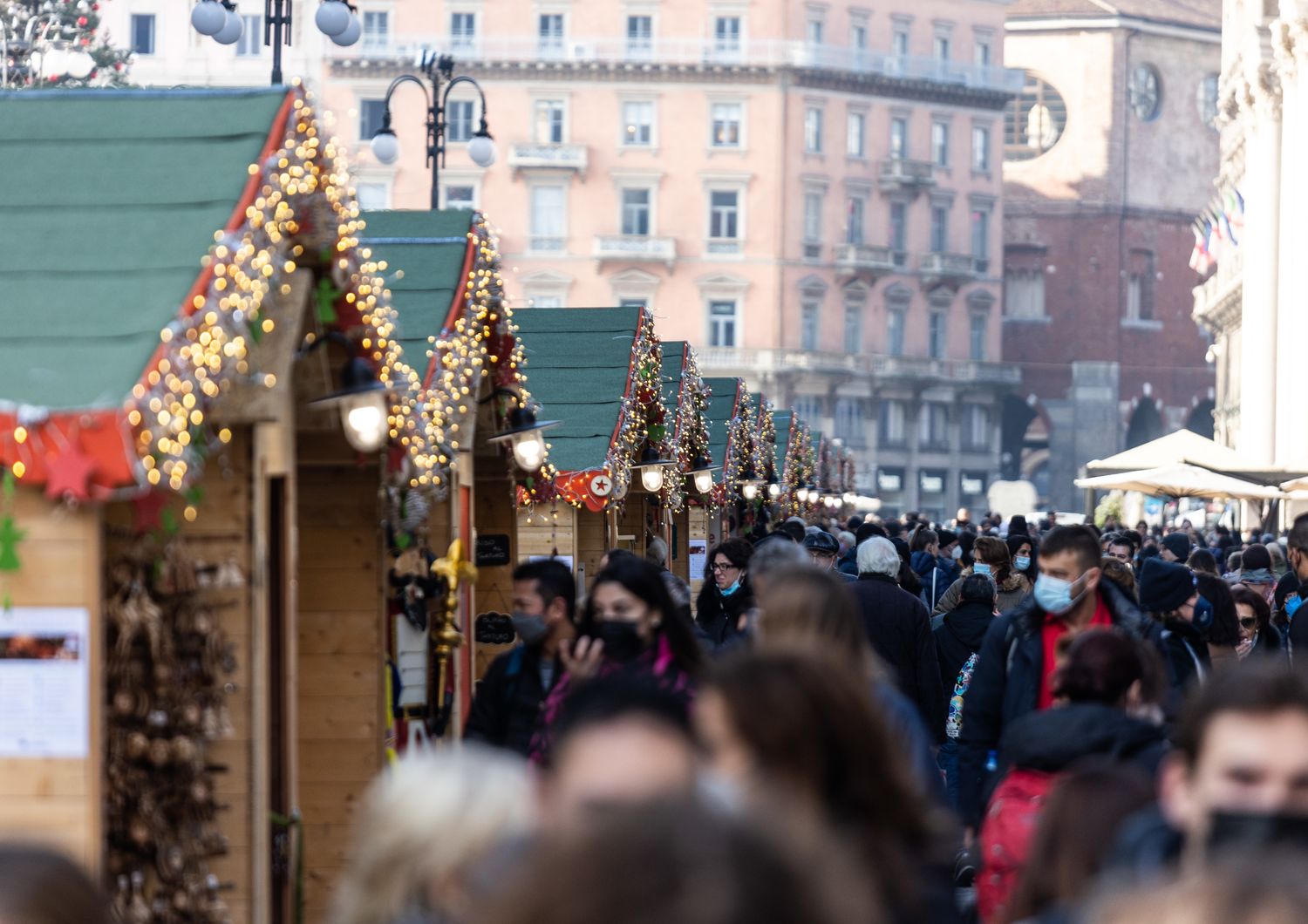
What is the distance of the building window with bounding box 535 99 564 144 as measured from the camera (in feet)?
257

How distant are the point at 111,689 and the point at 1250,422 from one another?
47228 mm

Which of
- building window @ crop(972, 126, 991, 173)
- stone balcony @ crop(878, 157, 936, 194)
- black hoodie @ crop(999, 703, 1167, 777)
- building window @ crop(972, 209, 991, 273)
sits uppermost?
building window @ crop(972, 126, 991, 173)

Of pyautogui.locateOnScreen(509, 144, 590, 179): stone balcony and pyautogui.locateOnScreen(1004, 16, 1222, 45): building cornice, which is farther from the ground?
pyautogui.locateOnScreen(1004, 16, 1222, 45): building cornice

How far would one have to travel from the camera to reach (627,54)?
78750 millimetres

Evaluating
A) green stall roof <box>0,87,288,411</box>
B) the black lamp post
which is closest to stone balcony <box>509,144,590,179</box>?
the black lamp post

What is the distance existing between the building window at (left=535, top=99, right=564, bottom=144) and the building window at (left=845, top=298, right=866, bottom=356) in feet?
40.0

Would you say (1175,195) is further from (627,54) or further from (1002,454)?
(627,54)

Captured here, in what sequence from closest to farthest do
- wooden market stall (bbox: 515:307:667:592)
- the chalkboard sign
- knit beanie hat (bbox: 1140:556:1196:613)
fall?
knit beanie hat (bbox: 1140:556:1196:613) → the chalkboard sign → wooden market stall (bbox: 515:307:667:592)

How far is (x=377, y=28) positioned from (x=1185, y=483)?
180 ft

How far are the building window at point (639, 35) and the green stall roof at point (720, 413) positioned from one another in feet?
173

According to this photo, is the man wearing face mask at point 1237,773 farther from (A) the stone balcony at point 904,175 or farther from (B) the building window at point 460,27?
(A) the stone balcony at point 904,175

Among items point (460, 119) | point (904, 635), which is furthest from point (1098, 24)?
point (904, 635)

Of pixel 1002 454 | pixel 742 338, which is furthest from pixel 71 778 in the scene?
pixel 1002 454

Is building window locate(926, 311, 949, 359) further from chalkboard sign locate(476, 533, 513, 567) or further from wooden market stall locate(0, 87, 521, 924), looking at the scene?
wooden market stall locate(0, 87, 521, 924)
